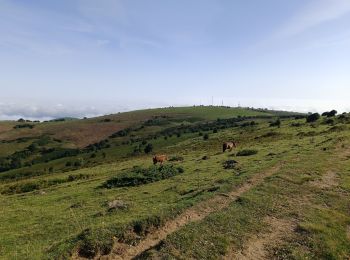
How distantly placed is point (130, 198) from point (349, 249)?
42.7ft

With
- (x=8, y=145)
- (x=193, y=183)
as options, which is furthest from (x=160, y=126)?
(x=193, y=183)

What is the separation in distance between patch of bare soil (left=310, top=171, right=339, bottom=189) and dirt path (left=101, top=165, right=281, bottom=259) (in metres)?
4.40

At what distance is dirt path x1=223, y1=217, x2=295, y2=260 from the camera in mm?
15938

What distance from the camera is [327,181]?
1103 inches

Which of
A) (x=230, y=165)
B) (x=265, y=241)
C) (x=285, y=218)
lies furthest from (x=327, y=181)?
(x=265, y=241)

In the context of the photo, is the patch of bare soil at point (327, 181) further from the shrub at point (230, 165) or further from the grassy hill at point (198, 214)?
the shrub at point (230, 165)

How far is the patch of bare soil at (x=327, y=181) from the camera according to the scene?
26.6 meters

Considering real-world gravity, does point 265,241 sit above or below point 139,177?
above

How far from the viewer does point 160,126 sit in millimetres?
168625

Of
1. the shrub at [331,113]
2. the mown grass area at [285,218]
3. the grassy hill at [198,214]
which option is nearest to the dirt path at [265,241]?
the grassy hill at [198,214]

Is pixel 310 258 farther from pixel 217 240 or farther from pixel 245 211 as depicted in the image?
pixel 245 211

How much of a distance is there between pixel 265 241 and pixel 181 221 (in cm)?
402

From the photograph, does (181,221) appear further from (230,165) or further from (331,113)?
(331,113)

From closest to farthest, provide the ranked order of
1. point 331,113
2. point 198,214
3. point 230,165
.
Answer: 1. point 198,214
2. point 230,165
3. point 331,113
